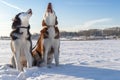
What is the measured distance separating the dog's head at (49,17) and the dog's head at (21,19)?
463 mm

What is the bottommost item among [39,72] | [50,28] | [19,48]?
[39,72]

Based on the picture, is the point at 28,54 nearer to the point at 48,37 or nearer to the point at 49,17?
the point at 48,37

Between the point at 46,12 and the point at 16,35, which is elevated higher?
the point at 46,12

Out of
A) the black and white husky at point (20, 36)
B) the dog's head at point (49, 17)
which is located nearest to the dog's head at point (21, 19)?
the black and white husky at point (20, 36)

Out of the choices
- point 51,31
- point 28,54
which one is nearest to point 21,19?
point 51,31

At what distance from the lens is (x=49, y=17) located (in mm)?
7664

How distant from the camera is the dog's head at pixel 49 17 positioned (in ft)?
25.0

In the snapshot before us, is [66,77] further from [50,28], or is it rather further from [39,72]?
[50,28]

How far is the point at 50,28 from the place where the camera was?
25.2 ft

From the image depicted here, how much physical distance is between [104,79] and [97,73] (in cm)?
76

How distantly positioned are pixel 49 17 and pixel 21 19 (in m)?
0.76

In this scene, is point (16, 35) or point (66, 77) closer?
point (66, 77)

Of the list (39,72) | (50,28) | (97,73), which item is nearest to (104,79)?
(97,73)

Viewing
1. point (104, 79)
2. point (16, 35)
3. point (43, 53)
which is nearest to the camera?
point (104, 79)
